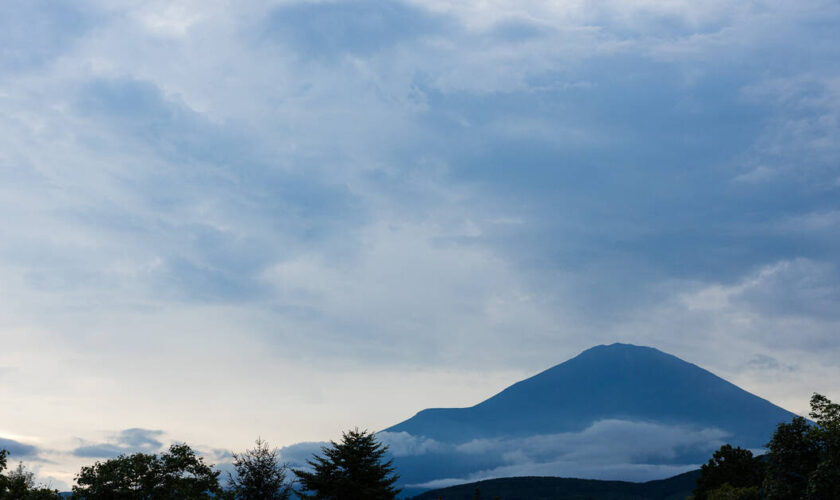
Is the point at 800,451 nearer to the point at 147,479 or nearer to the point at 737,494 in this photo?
the point at 737,494

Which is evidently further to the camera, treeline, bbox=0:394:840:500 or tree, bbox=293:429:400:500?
tree, bbox=293:429:400:500

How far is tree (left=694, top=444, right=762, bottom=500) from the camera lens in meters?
85.6

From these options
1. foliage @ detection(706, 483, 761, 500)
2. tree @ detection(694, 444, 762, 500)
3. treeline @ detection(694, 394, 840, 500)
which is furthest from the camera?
tree @ detection(694, 444, 762, 500)

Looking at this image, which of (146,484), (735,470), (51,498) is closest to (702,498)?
(735,470)

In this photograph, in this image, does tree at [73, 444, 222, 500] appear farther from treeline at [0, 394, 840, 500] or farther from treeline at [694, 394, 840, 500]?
treeline at [694, 394, 840, 500]

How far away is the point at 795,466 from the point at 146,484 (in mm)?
54224

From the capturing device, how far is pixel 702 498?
85.4 m

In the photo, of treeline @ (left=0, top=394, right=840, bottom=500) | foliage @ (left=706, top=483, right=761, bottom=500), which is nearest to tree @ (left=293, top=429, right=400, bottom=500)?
treeline @ (left=0, top=394, right=840, bottom=500)

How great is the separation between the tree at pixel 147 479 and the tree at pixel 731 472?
54140 millimetres

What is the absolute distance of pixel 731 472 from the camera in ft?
287

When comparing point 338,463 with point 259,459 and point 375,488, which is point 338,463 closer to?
point 375,488

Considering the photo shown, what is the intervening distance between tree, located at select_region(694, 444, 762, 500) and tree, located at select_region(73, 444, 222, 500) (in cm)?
5414

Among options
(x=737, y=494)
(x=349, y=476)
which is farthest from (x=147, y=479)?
(x=737, y=494)

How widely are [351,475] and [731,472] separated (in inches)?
1731
